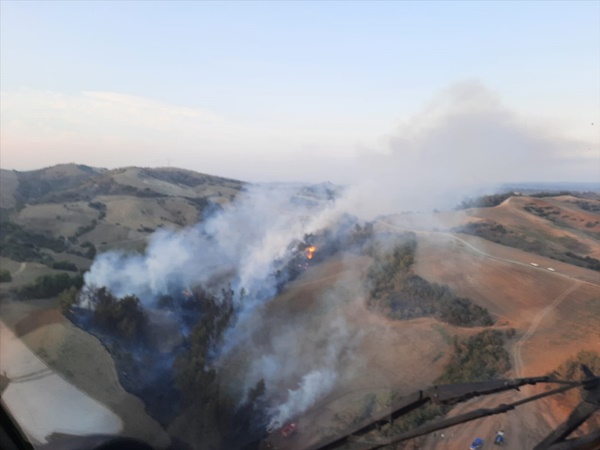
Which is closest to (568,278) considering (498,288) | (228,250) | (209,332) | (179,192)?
(498,288)

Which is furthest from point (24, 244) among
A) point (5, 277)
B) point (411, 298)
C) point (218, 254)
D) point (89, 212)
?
point (411, 298)

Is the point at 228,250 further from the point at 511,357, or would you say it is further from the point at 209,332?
the point at 511,357

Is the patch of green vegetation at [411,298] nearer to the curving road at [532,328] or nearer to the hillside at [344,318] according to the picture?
the hillside at [344,318]

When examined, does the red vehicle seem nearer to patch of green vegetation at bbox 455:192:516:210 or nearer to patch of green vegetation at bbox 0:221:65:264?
patch of green vegetation at bbox 0:221:65:264

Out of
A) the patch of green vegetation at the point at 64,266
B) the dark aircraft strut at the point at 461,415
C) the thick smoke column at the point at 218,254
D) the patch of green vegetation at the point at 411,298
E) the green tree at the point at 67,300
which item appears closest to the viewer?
the dark aircraft strut at the point at 461,415

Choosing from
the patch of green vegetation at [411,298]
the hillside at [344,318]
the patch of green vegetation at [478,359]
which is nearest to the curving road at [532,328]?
the hillside at [344,318]

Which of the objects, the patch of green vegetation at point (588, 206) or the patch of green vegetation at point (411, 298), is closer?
the patch of green vegetation at point (411, 298)

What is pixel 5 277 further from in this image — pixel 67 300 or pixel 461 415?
pixel 461 415
